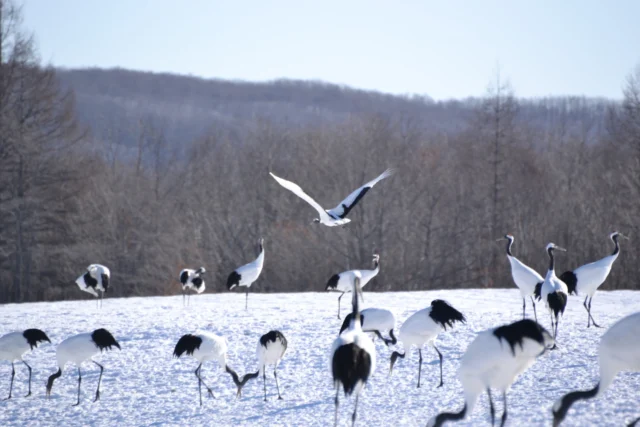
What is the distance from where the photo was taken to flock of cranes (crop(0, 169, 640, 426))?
668cm

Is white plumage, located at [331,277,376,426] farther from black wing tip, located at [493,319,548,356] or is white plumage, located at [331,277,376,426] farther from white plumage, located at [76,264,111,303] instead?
white plumage, located at [76,264,111,303]

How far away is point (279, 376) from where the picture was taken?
10.6 m

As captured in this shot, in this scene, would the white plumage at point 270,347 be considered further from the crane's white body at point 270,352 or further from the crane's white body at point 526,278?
the crane's white body at point 526,278

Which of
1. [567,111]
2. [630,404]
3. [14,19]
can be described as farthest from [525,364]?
[567,111]

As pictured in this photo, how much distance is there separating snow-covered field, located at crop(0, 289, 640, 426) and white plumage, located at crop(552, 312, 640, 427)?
497 millimetres

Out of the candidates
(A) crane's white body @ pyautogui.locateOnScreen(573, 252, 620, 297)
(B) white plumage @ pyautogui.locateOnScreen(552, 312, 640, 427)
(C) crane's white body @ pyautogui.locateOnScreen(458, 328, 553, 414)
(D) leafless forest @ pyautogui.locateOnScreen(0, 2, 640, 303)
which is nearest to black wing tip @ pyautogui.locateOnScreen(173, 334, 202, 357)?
(C) crane's white body @ pyautogui.locateOnScreen(458, 328, 553, 414)

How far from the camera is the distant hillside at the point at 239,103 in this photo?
323 ft

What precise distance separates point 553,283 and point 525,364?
469 centimetres

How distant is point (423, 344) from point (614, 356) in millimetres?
4033

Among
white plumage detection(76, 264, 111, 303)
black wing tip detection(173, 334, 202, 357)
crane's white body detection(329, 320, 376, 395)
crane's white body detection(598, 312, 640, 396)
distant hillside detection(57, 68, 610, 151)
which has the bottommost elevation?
white plumage detection(76, 264, 111, 303)

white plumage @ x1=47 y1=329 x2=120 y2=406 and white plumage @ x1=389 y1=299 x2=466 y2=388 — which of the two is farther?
white plumage @ x1=47 y1=329 x2=120 y2=406

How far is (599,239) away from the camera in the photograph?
29875 mm

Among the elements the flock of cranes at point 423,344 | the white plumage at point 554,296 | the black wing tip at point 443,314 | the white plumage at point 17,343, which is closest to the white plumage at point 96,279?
the flock of cranes at point 423,344

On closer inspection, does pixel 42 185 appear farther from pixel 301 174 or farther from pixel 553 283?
pixel 553 283
